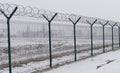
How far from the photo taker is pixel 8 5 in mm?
7930

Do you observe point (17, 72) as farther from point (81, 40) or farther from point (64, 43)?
point (81, 40)

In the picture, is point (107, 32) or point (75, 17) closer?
point (75, 17)

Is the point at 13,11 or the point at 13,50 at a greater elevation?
the point at 13,11

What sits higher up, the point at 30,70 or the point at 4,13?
the point at 4,13

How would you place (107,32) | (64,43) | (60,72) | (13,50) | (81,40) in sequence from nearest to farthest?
(60,72) → (13,50) → (64,43) → (81,40) → (107,32)

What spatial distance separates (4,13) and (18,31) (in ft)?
15.6

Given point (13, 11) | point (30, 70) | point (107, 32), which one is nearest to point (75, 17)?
point (30, 70)

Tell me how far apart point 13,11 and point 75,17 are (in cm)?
489

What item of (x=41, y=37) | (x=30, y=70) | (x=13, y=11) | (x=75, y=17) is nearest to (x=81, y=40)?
(x=41, y=37)

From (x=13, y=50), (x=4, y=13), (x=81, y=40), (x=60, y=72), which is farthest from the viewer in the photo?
Answer: (x=81, y=40)

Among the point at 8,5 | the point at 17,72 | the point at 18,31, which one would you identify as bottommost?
the point at 17,72

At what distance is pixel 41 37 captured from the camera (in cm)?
1722

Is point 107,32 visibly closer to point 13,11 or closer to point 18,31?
point 18,31

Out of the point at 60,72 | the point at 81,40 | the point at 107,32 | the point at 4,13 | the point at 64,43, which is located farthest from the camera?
the point at 107,32
